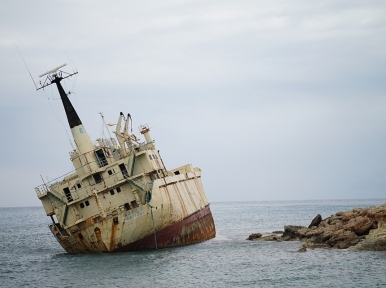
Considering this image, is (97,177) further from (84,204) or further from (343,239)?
(343,239)

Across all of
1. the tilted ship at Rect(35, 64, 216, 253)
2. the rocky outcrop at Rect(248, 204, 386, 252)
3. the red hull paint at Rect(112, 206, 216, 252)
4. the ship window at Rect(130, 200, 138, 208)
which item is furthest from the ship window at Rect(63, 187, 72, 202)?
the rocky outcrop at Rect(248, 204, 386, 252)

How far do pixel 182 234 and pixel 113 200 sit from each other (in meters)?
5.26

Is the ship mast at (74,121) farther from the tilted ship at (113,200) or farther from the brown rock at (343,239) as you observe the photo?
the brown rock at (343,239)

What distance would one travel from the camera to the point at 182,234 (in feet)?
107

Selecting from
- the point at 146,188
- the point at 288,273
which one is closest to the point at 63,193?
the point at 146,188

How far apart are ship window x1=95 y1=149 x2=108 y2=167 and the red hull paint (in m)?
5.09

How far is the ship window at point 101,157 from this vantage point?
3116 centimetres

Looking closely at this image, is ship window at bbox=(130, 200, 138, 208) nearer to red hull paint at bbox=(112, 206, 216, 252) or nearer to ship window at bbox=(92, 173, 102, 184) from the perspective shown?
red hull paint at bbox=(112, 206, 216, 252)

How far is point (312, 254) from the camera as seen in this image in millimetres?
29266

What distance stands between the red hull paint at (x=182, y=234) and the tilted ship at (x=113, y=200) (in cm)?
5

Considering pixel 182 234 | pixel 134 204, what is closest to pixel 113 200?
pixel 134 204

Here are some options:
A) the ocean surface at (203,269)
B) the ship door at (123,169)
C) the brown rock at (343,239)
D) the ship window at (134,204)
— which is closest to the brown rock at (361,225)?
the brown rock at (343,239)

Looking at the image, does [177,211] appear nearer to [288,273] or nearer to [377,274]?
[288,273]

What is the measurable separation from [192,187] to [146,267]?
12.8 meters
